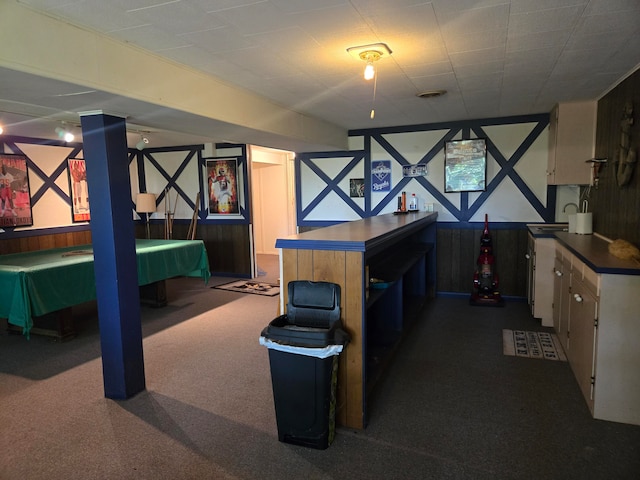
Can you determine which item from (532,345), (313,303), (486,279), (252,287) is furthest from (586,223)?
(252,287)

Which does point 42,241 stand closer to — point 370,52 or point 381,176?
point 381,176

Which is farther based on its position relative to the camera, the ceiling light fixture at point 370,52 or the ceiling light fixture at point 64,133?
the ceiling light fixture at point 64,133

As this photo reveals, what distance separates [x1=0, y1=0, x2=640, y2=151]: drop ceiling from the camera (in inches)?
86.2

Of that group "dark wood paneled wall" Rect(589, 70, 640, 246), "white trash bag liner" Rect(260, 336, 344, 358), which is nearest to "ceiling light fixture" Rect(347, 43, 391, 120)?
"white trash bag liner" Rect(260, 336, 344, 358)

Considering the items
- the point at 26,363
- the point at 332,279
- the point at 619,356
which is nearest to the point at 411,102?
the point at 332,279

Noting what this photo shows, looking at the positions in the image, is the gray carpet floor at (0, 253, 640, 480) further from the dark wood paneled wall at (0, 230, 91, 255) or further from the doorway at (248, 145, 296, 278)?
the doorway at (248, 145, 296, 278)

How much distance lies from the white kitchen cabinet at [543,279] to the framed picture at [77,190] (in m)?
6.66

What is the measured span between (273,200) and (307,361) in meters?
7.72

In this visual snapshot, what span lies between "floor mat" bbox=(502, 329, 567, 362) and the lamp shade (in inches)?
245

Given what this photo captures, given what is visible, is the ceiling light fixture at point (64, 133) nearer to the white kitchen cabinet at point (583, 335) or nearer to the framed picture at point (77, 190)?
the framed picture at point (77, 190)

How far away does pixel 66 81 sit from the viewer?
232 cm

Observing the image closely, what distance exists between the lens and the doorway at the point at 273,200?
9.73 metres

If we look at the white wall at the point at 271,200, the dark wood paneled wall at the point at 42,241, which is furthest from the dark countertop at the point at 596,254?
the dark wood paneled wall at the point at 42,241

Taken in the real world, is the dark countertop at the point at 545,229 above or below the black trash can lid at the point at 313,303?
above
